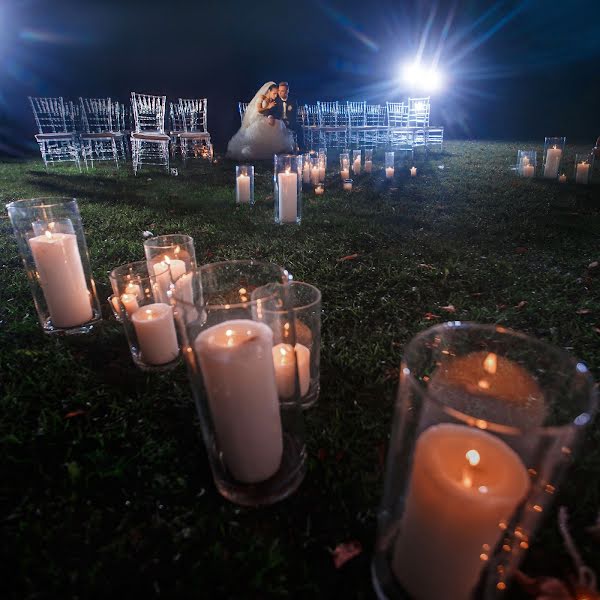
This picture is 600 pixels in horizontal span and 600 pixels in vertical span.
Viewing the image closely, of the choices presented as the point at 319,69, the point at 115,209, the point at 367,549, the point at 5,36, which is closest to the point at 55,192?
the point at 115,209

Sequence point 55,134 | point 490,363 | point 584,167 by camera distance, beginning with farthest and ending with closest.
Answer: point 55,134, point 584,167, point 490,363

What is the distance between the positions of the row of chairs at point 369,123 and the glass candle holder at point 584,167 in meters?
4.84

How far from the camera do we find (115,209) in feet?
14.6

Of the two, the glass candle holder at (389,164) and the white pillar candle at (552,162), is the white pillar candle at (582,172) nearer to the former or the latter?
the white pillar candle at (552,162)

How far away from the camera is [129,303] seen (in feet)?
5.37

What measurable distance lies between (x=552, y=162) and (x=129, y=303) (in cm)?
629

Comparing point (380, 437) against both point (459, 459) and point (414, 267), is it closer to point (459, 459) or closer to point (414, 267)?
point (459, 459)

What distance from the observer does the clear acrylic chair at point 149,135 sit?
6777 millimetres

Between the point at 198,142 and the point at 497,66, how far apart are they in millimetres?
11972

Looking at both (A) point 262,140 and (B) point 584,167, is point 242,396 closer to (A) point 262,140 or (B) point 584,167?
(B) point 584,167

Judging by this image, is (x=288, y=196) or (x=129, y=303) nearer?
(x=129, y=303)

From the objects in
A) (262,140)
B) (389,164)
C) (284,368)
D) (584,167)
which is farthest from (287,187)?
(262,140)

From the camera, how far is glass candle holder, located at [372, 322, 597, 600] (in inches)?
27.0

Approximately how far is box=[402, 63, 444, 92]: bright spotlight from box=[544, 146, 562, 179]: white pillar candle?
10.8 meters
